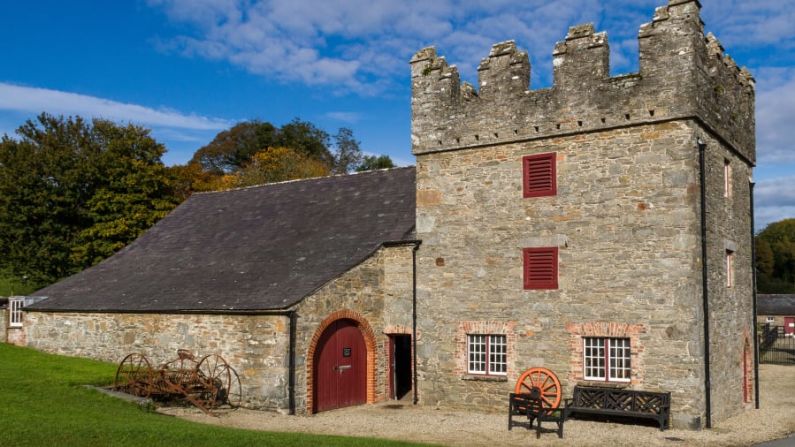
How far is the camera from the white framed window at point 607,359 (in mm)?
15742

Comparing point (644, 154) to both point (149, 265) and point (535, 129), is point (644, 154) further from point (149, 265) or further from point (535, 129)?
point (149, 265)

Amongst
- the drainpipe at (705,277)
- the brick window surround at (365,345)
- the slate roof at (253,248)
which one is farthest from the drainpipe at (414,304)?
the drainpipe at (705,277)

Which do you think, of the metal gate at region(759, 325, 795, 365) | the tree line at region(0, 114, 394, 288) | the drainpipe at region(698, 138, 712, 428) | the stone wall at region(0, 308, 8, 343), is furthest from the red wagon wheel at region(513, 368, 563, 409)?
the tree line at region(0, 114, 394, 288)

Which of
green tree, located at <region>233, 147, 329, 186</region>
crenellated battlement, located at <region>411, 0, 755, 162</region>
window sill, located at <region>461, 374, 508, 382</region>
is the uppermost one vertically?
green tree, located at <region>233, 147, 329, 186</region>

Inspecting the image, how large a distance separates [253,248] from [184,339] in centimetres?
398

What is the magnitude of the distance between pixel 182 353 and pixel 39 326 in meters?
7.79

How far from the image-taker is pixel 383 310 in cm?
1944

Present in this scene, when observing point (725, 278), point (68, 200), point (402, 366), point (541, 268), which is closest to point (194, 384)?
point (402, 366)

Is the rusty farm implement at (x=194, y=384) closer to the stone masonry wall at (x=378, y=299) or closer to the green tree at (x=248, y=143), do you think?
the stone masonry wall at (x=378, y=299)

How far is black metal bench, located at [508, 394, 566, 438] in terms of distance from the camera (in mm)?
14355

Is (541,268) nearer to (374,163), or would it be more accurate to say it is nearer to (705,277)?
(705,277)

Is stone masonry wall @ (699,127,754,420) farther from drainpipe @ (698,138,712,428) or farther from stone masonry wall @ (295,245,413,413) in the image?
stone masonry wall @ (295,245,413,413)

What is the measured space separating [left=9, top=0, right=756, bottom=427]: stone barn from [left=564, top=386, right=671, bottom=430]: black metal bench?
1.10 ft

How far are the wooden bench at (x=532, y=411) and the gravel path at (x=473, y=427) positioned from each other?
19 centimetres
